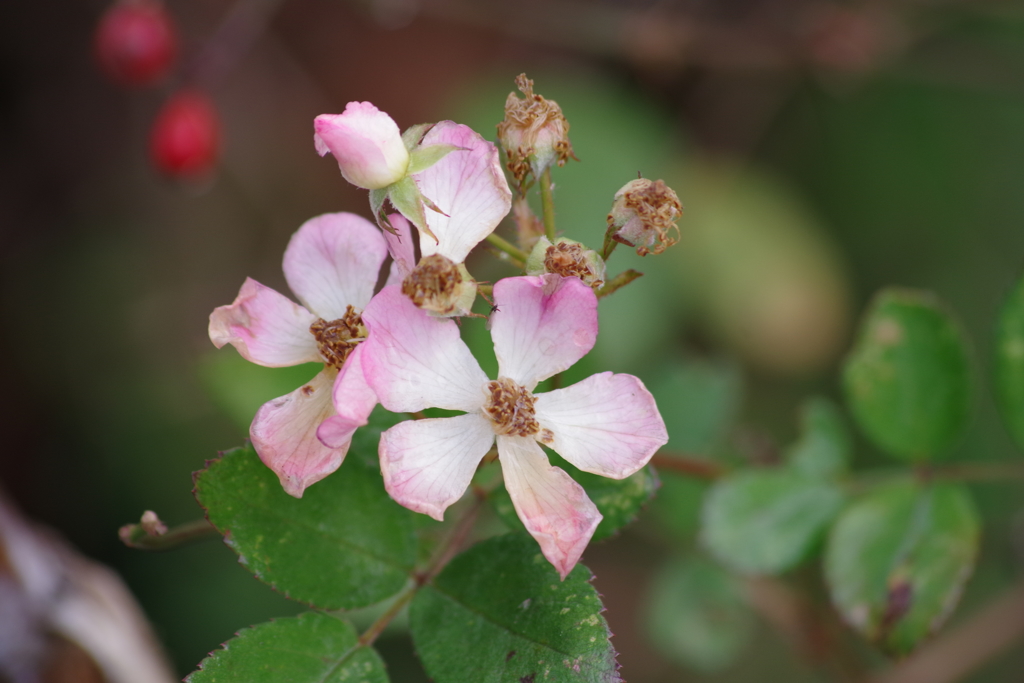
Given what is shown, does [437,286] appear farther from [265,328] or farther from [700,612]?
[700,612]

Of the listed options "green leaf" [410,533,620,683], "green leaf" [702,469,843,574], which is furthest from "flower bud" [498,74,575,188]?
"green leaf" [702,469,843,574]

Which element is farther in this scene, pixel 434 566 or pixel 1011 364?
pixel 1011 364

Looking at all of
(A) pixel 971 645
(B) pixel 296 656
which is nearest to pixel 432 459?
(B) pixel 296 656

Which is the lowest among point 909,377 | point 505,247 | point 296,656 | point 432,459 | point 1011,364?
point 296,656

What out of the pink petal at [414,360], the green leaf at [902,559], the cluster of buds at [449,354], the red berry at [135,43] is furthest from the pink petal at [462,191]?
the red berry at [135,43]

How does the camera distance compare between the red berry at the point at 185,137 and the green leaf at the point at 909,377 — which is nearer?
the green leaf at the point at 909,377

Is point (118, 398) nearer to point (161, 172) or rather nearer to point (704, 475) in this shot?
point (161, 172)

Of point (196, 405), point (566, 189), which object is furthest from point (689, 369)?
point (196, 405)

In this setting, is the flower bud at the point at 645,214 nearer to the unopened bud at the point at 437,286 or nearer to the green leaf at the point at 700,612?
the unopened bud at the point at 437,286
